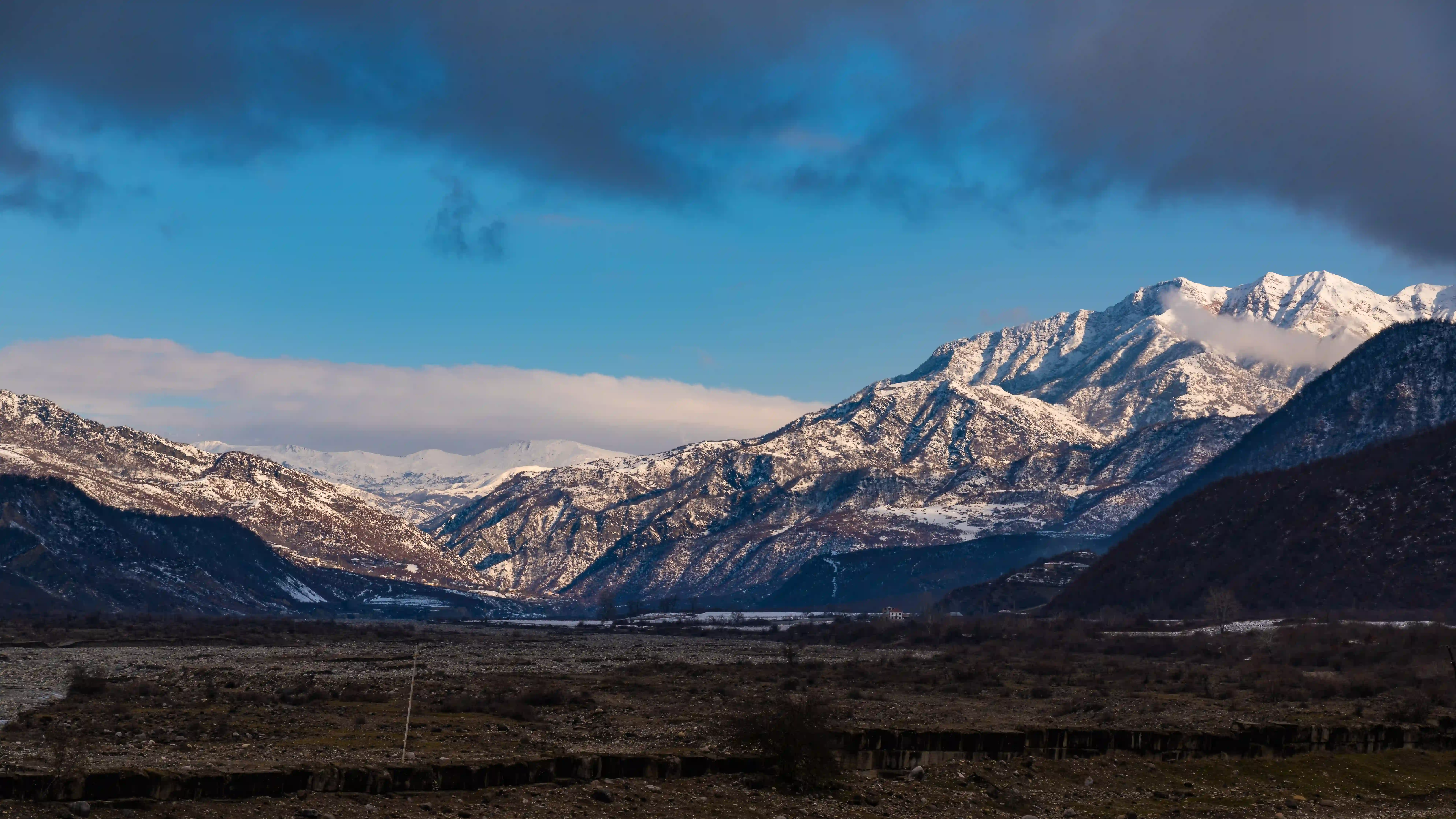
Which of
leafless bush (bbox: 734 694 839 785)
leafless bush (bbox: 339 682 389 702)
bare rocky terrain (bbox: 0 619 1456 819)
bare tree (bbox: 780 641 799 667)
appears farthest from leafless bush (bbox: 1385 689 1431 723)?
leafless bush (bbox: 339 682 389 702)

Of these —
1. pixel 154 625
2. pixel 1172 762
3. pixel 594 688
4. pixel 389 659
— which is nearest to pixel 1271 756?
pixel 1172 762

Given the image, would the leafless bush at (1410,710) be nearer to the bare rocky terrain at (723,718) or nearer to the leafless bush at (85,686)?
the bare rocky terrain at (723,718)

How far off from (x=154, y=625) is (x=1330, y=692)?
163052 millimetres

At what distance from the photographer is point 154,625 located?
187m

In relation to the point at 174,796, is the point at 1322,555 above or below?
above

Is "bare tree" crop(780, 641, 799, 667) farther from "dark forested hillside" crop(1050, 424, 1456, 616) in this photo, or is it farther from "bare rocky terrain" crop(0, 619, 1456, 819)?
"dark forested hillside" crop(1050, 424, 1456, 616)

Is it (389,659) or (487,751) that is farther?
(389,659)

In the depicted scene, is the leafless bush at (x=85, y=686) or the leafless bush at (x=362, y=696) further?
Answer: the leafless bush at (x=362, y=696)

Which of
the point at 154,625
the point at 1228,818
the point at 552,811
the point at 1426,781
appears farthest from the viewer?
the point at 154,625

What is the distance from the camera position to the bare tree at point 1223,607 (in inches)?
6275

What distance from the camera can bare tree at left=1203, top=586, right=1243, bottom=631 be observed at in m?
159

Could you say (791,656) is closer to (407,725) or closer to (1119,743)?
(1119,743)

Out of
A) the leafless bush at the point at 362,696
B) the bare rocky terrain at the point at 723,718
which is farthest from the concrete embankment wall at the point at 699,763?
the leafless bush at the point at 362,696

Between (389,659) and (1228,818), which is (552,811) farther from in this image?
(389,659)
